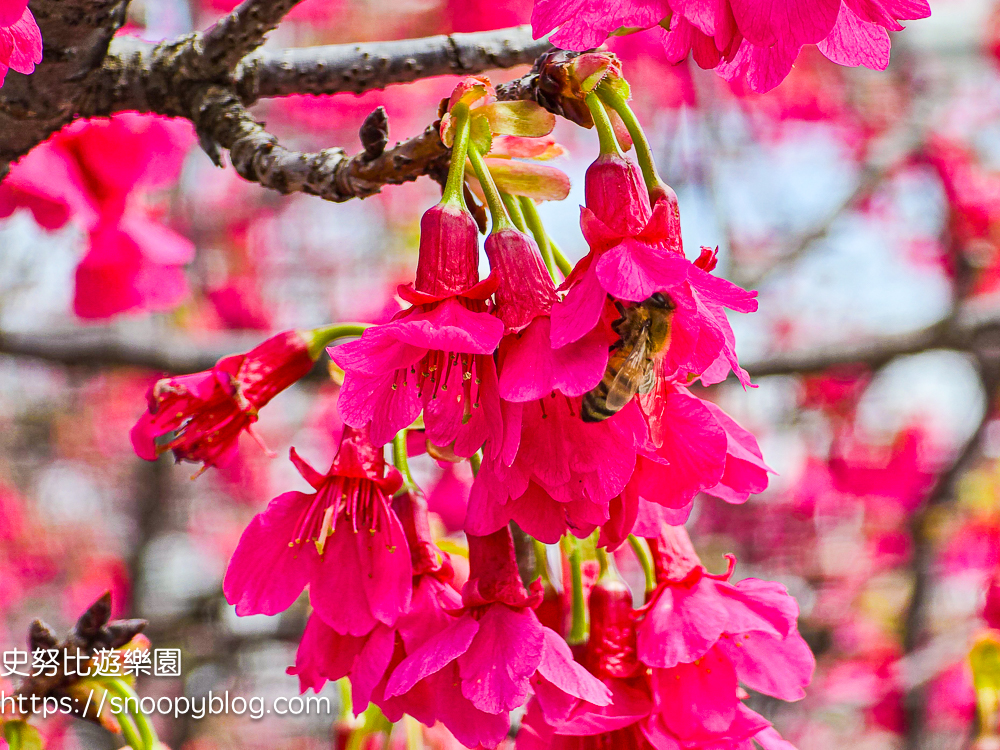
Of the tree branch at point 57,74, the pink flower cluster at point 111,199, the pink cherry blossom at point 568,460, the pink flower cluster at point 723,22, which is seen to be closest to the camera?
the pink flower cluster at point 723,22

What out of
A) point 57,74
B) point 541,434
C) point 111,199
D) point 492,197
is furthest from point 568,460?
point 111,199

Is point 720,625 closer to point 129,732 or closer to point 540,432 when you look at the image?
point 540,432

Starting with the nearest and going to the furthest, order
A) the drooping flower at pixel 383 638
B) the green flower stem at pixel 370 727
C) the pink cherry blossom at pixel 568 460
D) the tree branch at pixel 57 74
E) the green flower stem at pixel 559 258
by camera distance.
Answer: the pink cherry blossom at pixel 568 460, the drooping flower at pixel 383 638, the green flower stem at pixel 559 258, the tree branch at pixel 57 74, the green flower stem at pixel 370 727

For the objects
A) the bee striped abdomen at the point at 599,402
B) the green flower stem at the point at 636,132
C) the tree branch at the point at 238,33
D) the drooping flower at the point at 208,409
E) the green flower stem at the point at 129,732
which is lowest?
the green flower stem at the point at 129,732

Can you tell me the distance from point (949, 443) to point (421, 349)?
16.9 ft

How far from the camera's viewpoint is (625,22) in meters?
0.59

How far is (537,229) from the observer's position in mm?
902

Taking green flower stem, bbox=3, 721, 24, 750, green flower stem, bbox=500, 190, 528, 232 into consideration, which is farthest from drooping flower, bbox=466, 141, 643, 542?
green flower stem, bbox=3, 721, 24, 750

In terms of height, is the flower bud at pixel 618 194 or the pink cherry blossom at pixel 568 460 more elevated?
the flower bud at pixel 618 194

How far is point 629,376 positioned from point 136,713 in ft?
2.80

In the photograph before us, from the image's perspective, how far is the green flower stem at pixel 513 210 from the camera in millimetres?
866

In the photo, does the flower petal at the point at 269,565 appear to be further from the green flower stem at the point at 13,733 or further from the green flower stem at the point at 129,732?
the green flower stem at the point at 13,733

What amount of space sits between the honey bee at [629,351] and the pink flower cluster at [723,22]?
197mm

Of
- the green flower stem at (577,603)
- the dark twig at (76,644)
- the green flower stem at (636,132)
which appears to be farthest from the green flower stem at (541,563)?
the dark twig at (76,644)
